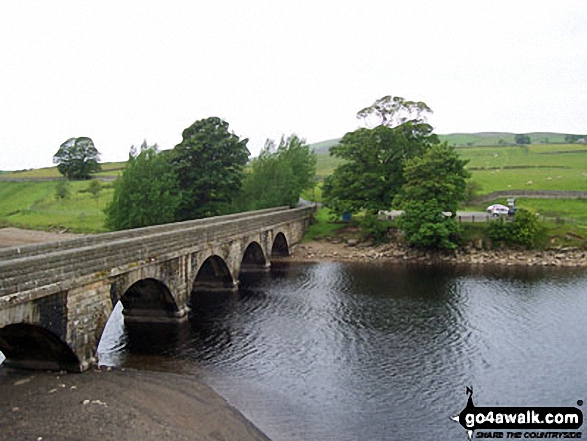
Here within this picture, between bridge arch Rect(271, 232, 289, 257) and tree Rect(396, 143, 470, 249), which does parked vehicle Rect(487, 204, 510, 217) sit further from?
bridge arch Rect(271, 232, 289, 257)

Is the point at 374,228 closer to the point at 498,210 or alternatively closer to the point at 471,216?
the point at 471,216

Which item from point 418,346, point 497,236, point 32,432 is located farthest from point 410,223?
point 32,432

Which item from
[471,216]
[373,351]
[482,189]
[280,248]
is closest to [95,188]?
[280,248]

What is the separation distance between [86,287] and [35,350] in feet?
11.3

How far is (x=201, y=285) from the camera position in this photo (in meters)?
43.8

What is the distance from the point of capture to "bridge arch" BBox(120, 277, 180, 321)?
107 ft

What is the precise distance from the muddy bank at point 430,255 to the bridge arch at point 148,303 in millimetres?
27863

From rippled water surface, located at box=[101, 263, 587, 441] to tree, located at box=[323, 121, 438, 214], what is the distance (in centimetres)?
2167

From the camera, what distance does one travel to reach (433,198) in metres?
58.1

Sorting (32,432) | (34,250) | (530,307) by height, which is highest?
(34,250)

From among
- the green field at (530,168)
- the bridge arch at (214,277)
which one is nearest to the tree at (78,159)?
the bridge arch at (214,277)

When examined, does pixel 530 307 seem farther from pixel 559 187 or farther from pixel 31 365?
pixel 559 187

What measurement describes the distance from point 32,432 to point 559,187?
8295 cm

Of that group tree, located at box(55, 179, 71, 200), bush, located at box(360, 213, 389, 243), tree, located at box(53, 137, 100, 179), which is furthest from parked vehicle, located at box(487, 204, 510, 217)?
tree, located at box(53, 137, 100, 179)
